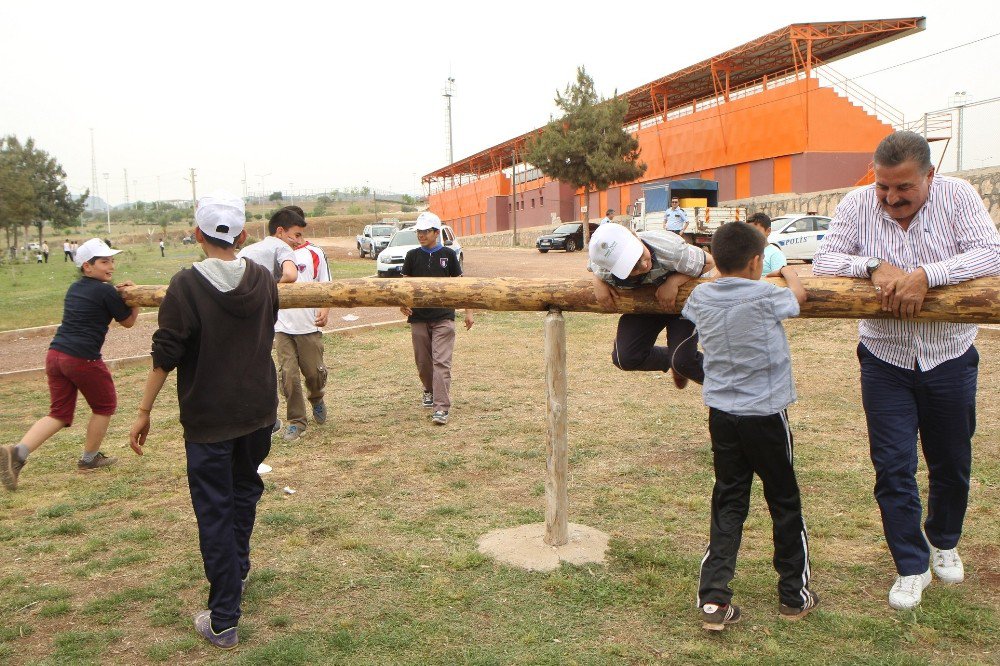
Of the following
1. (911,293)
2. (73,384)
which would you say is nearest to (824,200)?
(911,293)

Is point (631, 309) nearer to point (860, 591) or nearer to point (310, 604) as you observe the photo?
point (860, 591)

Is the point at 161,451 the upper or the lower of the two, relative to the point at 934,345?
lower

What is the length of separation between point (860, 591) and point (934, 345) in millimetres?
1193

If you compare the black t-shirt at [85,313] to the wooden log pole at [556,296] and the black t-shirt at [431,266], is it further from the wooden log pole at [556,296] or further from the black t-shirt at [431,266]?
the black t-shirt at [431,266]

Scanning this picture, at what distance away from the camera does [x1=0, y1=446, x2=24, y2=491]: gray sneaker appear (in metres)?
5.30

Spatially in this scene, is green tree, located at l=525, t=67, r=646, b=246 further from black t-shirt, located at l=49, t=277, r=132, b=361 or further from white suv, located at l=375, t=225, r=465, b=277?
black t-shirt, located at l=49, t=277, r=132, b=361

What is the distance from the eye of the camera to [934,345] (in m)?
3.35

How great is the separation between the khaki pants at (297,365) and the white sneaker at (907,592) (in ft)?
15.6

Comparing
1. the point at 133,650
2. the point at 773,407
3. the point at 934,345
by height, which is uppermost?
the point at 934,345

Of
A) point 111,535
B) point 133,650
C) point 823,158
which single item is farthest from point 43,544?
point 823,158

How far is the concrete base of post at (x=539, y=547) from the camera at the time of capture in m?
4.04

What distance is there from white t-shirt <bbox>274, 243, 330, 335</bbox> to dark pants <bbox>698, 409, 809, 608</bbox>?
14.0ft

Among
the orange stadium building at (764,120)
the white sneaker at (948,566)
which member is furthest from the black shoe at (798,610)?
the orange stadium building at (764,120)

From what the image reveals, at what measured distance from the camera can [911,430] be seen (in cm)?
341
